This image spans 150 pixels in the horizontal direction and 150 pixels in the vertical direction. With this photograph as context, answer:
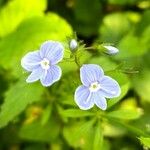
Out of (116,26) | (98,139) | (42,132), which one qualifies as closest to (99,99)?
(98,139)

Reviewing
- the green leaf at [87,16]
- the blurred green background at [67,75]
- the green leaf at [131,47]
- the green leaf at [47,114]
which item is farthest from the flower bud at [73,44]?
the green leaf at [87,16]

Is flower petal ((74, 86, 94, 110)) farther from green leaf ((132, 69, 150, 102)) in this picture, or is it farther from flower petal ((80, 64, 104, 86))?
green leaf ((132, 69, 150, 102))

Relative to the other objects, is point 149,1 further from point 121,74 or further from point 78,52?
point 78,52

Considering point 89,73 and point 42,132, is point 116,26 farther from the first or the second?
point 89,73

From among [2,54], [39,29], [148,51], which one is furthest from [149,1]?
[2,54]

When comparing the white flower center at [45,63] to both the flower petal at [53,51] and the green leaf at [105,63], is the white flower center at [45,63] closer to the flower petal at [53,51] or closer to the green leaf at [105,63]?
the flower petal at [53,51]

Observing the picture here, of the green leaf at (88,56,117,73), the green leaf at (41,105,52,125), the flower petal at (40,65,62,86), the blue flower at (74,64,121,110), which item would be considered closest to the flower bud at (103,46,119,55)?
the blue flower at (74,64,121,110)
